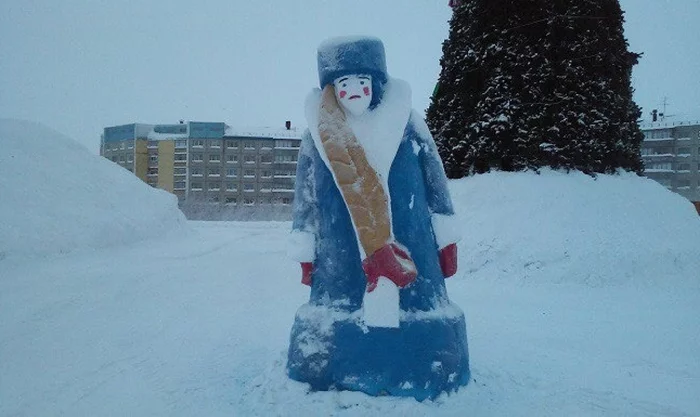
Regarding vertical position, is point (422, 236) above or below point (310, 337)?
above

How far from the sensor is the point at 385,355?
3.07 metres

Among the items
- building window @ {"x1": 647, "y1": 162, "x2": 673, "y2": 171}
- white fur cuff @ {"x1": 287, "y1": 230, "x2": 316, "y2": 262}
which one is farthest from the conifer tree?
building window @ {"x1": 647, "y1": 162, "x2": 673, "y2": 171}

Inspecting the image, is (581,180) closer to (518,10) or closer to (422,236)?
(518,10)

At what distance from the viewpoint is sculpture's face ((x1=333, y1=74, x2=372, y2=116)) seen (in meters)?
3.33

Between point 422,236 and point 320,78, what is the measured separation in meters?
1.34

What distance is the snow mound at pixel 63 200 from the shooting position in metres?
7.15

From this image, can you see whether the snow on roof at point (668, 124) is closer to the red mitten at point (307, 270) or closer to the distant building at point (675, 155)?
the distant building at point (675, 155)

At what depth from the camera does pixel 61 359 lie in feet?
12.2

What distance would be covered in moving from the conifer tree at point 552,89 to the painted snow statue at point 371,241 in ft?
17.3

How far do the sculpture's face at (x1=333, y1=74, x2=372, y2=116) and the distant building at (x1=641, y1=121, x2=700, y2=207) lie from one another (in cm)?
5632

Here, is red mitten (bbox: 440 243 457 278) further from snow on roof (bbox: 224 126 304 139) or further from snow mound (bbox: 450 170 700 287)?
snow on roof (bbox: 224 126 304 139)

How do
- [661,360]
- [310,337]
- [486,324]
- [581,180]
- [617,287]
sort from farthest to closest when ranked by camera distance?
[581,180], [617,287], [486,324], [661,360], [310,337]

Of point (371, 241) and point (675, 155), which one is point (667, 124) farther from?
point (371, 241)

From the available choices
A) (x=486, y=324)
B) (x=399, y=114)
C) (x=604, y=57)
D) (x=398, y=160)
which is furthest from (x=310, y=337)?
(x=604, y=57)
